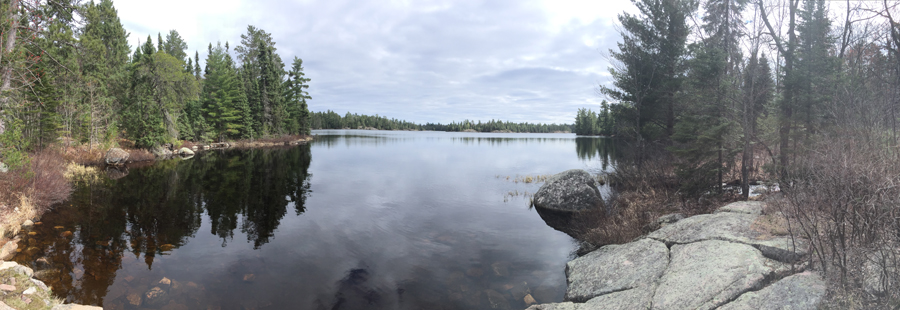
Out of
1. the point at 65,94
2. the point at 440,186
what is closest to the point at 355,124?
the point at 65,94

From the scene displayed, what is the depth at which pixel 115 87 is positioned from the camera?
3762cm

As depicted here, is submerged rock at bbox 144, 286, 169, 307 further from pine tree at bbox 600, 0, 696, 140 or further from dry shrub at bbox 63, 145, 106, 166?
dry shrub at bbox 63, 145, 106, 166

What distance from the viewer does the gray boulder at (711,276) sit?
15.3 feet

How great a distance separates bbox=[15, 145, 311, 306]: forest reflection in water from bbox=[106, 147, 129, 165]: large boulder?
8.25 m

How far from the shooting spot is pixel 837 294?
374cm

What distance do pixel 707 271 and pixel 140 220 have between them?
16.2 metres

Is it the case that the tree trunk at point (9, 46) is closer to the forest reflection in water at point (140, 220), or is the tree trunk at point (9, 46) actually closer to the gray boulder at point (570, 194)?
the forest reflection in water at point (140, 220)

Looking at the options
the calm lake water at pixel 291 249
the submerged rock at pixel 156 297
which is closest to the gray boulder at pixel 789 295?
the calm lake water at pixel 291 249

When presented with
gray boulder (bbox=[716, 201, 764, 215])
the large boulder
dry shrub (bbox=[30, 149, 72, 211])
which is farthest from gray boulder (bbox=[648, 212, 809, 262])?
the large boulder

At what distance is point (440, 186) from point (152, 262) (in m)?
15.0

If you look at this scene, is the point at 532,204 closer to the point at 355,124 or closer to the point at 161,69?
the point at 161,69

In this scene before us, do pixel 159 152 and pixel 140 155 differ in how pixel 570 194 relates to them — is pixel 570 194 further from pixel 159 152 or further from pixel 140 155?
pixel 159 152

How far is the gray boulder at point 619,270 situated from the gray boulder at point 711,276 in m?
0.39

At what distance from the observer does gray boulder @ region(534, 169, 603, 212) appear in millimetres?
14320
